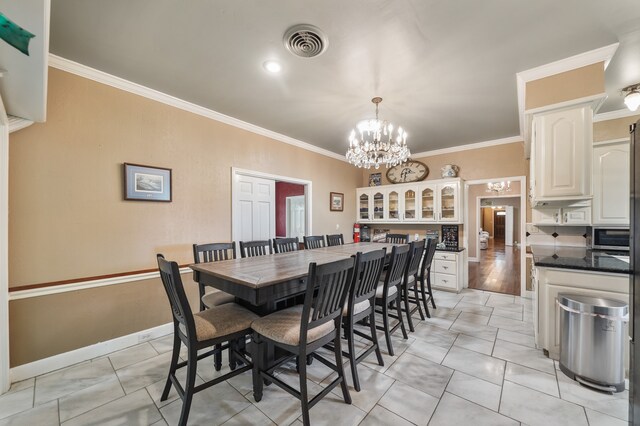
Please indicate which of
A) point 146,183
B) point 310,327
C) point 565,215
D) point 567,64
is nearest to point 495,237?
point 565,215

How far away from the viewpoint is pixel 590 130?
2217mm

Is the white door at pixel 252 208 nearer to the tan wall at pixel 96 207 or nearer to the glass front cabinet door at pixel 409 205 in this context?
the tan wall at pixel 96 207

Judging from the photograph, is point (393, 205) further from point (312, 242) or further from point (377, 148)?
point (377, 148)

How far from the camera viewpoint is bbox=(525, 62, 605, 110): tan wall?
2.15 m

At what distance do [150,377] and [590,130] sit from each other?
428 cm

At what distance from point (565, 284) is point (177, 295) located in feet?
9.96

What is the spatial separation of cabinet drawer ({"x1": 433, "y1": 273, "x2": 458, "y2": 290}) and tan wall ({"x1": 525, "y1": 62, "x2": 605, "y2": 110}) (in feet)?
9.26

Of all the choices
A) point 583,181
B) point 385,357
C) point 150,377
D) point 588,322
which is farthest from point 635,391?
point 150,377

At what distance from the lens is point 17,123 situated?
77.3 inches

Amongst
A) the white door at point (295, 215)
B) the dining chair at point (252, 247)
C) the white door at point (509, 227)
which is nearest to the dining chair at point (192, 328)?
the dining chair at point (252, 247)

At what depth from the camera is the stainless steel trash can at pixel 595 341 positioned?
1819 millimetres

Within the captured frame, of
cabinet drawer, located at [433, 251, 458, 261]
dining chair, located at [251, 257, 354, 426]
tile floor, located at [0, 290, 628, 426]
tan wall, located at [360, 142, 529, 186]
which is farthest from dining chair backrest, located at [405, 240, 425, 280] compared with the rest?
tan wall, located at [360, 142, 529, 186]

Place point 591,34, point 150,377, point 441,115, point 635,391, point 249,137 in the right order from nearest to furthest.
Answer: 1. point 635,391
2. point 591,34
3. point 150,377
4. point 441,115
5. point 249,137

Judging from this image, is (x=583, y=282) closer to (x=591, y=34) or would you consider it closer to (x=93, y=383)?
(x=591, y=34)
